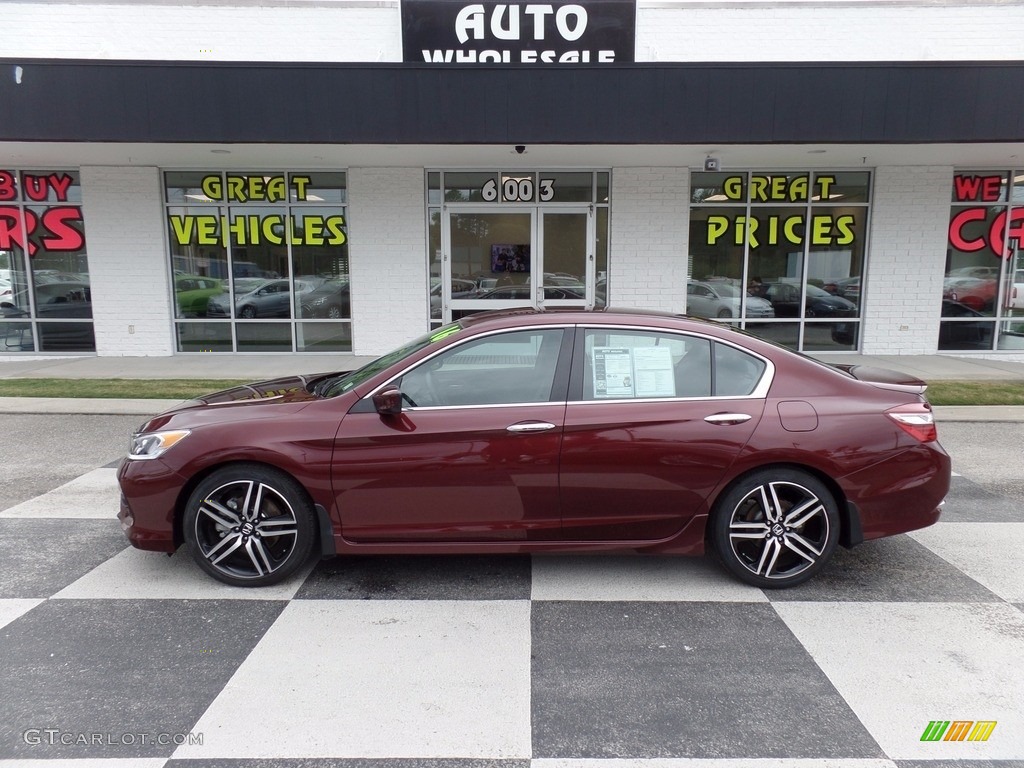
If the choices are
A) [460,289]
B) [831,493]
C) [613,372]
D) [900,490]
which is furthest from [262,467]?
[460,289]

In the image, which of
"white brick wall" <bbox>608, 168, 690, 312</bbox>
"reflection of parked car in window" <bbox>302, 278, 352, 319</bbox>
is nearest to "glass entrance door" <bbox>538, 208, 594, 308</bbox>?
"white brick wall" <bbox>608, 168, 690, 312</bbox>

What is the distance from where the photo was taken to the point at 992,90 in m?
9.08

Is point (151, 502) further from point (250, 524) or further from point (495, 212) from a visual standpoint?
point (495, 212)

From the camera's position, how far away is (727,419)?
12.4ft

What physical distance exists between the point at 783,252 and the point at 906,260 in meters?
2.15

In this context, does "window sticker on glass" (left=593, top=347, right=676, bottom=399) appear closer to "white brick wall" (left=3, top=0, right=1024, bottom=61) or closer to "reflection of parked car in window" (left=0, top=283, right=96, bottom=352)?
"white brick wall" (left=3, top=0, right=1024, bottom=61)

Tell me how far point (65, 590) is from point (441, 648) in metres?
2.31

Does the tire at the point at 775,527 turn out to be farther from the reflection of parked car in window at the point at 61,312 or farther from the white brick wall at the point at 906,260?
the reflection of parked car in window at the point at 61,312

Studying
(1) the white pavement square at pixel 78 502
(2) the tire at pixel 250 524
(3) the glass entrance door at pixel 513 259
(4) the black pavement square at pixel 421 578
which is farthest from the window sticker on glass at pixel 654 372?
(3) the glass entrance door at pixel 513 259

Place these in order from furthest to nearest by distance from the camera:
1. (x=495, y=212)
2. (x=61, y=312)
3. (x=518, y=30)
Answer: (x=61, y=312)
(x=495, y=212)
(x=518, y=30)

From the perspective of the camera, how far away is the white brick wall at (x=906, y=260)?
12141 millimetres

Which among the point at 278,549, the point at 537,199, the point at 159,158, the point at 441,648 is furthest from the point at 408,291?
the point at 441,648

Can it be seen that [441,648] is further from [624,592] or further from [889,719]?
[889,719]

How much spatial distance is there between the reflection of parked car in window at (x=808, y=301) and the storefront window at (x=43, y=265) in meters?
12.5
